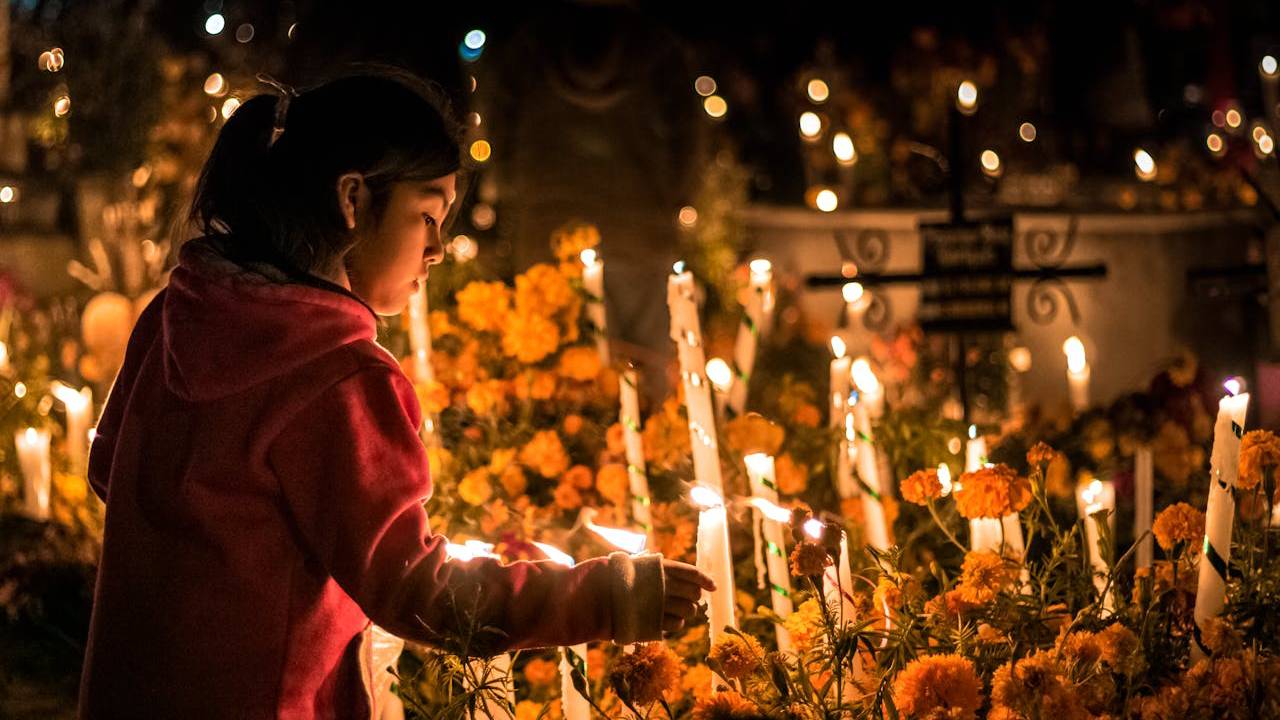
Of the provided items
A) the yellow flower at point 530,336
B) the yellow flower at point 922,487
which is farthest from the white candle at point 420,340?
the yellow flower at point 922,487

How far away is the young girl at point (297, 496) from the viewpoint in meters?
→ 1.33

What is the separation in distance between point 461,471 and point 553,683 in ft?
2.05

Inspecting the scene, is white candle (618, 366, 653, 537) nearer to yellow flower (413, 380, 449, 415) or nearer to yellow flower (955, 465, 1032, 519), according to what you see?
yellow flower (413, 380, 449, 415)

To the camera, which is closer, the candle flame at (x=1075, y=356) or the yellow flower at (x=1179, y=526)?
the yellow flower at (x=1179, y=526)

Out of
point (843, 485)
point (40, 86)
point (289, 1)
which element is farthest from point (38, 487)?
point (289, 1)

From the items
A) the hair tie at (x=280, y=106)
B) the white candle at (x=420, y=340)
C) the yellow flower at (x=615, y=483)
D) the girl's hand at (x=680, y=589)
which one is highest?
the hair tie at (x=280, y=106)

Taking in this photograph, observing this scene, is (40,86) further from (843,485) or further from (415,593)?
(415,593)

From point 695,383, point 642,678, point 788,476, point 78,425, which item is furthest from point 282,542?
point 78,425

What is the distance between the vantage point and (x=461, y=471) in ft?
8.37

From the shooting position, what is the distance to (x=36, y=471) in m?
2.91

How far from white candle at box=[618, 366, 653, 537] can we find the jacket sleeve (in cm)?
74

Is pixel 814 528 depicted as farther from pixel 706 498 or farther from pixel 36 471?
pixel 36 471

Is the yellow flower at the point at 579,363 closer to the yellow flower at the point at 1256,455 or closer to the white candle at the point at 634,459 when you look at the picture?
the white candle at the point at 634,459

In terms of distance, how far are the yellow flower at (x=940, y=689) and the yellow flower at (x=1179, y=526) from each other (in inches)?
13.8
